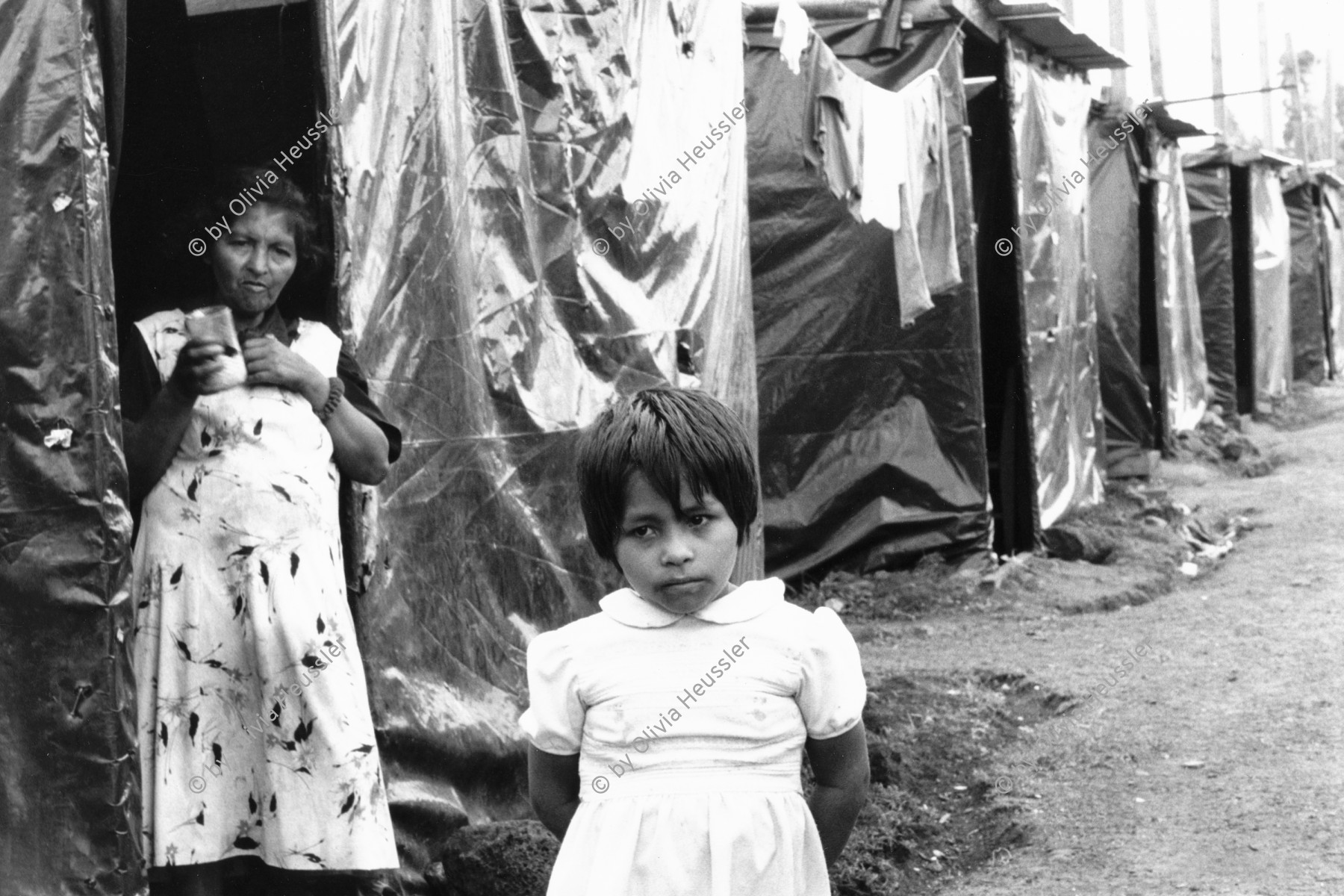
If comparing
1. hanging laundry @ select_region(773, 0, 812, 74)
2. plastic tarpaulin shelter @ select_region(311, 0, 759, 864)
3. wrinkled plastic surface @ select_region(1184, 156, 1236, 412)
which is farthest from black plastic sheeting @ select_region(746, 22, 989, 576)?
wrinkled plastic surface @ select_region(1184, 156, 1236, 412)

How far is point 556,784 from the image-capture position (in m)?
2.24

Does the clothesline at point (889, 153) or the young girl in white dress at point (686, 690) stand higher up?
the clothesline at point (889, 153)

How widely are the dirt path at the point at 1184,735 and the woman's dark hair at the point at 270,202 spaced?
2.20 meters

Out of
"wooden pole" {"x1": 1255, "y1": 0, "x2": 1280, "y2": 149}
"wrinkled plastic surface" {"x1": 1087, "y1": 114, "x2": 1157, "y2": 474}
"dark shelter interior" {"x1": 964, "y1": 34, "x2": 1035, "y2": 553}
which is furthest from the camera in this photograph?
"wooden pole" {"x1": 1255, "y1": 0, "x2": 1280, "y2": 149}

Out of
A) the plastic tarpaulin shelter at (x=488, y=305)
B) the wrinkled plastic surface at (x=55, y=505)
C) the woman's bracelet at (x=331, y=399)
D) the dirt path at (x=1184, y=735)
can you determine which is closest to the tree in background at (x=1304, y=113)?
the dirt path at (x=1184, y=735)

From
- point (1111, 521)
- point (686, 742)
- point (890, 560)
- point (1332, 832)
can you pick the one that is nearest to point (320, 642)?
point (686, 742)

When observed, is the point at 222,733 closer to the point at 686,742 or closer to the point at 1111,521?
the point at 686,742

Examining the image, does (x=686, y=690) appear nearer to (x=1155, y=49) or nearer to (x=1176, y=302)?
(x=1176, y=302)

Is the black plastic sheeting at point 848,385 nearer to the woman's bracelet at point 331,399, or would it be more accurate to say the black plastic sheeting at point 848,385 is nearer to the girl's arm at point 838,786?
the woman's bracelet at point 331,399

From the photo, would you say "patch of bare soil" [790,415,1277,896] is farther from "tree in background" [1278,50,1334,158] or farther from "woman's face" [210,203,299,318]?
"tree in background" [1278,50,1334,158]

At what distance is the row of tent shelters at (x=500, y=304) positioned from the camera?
2750mm

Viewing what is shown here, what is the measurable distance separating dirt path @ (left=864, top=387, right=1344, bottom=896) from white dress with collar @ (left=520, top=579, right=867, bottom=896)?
212 cm

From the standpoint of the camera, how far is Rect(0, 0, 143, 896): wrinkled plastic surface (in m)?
2.73

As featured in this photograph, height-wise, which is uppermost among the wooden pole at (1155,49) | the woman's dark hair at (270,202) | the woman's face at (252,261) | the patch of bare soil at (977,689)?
the wooden pole at (1155,49)
